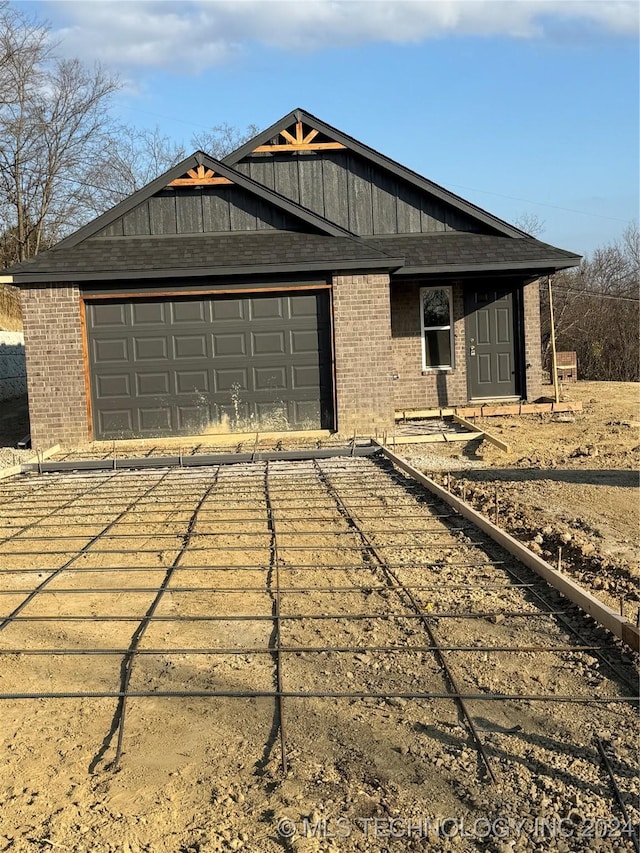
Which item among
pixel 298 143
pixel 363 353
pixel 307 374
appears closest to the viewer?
pixel 363 353

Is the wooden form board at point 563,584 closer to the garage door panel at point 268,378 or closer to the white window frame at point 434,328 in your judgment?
the garage door panel at point 268,378

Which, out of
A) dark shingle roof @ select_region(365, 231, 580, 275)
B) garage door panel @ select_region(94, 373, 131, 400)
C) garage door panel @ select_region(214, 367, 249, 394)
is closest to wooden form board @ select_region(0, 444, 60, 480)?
garage door panel @ select_region(94, 373, 131, 400)

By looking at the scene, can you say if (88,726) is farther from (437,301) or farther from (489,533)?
(437,301)

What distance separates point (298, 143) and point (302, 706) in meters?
13.9

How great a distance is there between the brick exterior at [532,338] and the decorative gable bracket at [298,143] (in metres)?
4.70

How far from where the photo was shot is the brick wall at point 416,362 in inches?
610

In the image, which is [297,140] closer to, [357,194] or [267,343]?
[357,194]

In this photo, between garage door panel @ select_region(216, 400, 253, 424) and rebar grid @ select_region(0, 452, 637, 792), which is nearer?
rebar grid @ select_region(0, 452, 637, 792)

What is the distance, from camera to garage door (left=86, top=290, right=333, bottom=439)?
42.9 feet

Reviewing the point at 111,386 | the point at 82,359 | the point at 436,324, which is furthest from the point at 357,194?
the point at 82,359

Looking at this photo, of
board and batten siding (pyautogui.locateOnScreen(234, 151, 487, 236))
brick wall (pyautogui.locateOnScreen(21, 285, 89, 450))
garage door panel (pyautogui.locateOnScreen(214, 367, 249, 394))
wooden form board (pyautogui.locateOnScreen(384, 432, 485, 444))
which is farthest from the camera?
board and batten siding (pyautogui.locateOnScreen(234, 151, 487, 236))

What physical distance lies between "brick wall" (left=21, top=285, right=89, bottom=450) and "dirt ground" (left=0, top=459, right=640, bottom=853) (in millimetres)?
6441

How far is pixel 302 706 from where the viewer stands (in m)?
3.45

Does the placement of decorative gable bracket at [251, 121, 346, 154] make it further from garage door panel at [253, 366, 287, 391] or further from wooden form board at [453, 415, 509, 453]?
wooden form board at [453, 415, 509, 453]
